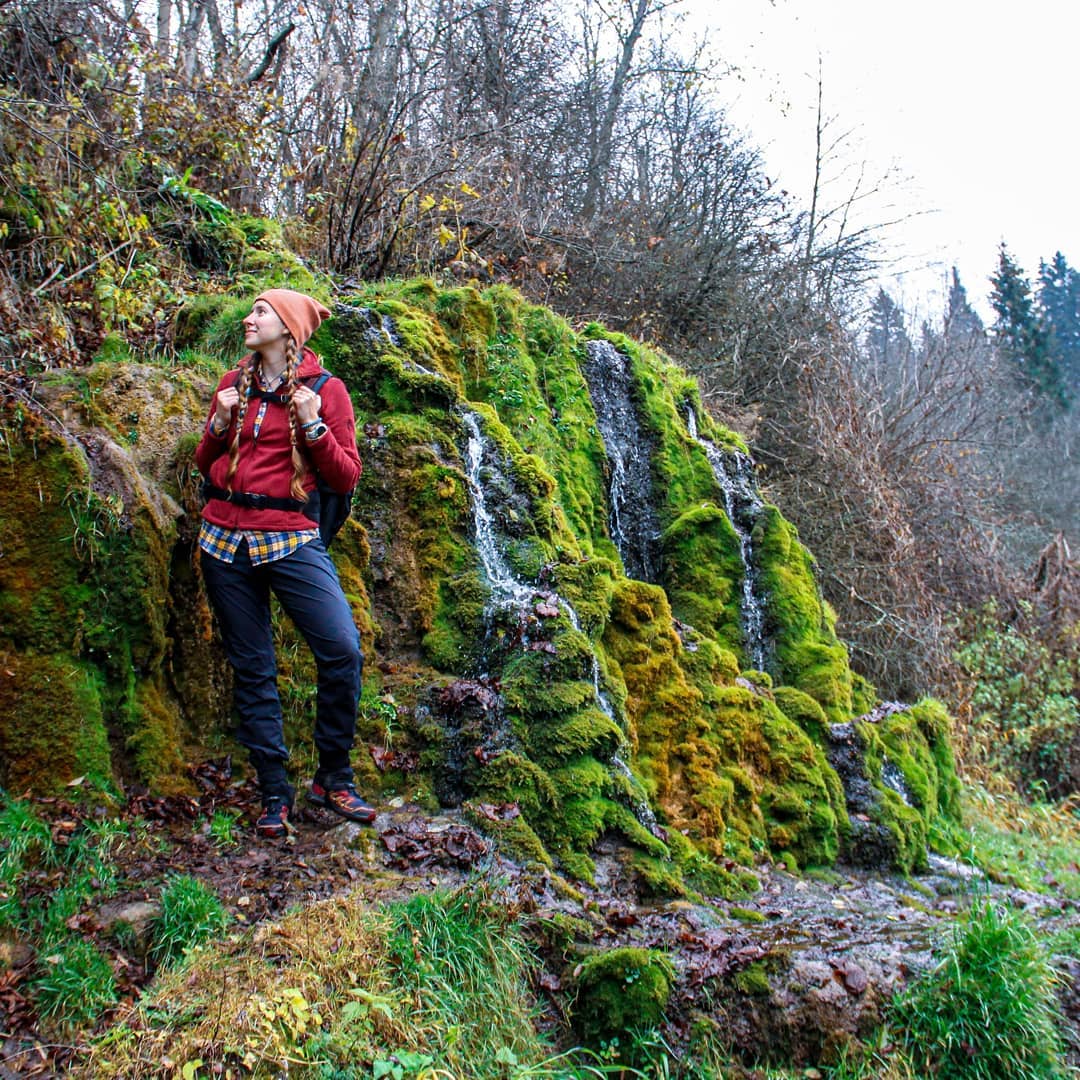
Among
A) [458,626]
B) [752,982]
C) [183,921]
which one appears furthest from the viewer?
[458,626]

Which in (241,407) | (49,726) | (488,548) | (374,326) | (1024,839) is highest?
(374,326)

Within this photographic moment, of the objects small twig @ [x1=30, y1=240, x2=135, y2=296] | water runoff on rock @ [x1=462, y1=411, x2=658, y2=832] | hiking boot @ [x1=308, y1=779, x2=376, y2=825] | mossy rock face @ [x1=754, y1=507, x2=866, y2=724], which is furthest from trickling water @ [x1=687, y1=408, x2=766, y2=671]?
small twig @ [x1=30, y1=240, x2=135, y2=296]

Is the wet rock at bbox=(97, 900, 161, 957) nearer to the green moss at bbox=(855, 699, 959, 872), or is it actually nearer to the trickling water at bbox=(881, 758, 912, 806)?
the green moss at bbox=(855, 699, 959, 872)

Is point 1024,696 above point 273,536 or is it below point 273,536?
below

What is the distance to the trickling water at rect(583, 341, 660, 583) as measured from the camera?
9203 millimetres

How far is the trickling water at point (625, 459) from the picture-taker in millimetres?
9203

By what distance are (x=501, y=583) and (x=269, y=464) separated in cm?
219

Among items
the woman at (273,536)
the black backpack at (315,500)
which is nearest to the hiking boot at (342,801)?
the woman at (273,536)

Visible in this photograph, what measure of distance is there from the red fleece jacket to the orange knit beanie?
0.21 meters

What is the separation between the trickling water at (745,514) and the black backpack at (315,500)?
17.8ft

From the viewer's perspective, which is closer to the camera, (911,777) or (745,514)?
(911,777)

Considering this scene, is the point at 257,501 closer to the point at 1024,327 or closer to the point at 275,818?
the point at 275,818

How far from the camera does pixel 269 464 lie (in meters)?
4.20

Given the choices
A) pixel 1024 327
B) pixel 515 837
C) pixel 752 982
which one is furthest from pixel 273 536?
pixel 1024 327
